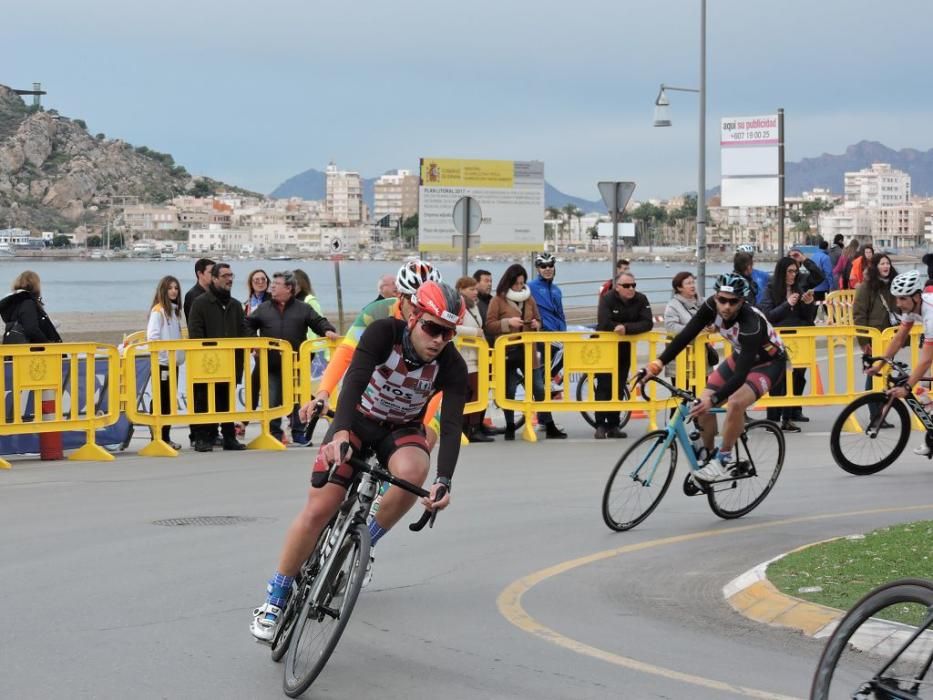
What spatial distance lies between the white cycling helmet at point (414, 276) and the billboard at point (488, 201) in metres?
22.9

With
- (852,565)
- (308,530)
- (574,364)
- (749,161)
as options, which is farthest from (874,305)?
(749,161)

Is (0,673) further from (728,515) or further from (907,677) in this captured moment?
(728,515)

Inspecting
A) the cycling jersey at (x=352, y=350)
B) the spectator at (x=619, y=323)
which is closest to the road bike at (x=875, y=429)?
the spectator at (x=619, y=323)

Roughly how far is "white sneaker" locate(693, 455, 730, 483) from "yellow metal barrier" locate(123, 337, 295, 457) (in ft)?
21.6

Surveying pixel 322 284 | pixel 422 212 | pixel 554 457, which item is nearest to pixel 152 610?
pixel 554 457

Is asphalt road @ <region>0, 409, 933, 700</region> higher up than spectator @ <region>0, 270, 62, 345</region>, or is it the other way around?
spectator @ <region>0, 270, 62, 345</region>

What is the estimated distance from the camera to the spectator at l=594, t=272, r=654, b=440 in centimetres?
1778

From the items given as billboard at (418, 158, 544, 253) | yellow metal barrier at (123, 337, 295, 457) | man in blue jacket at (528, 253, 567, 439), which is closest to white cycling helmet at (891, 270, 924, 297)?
man in blue jacket at (528, 253, 567, 439)

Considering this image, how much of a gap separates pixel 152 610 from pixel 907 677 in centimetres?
480

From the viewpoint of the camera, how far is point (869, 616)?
191 inches

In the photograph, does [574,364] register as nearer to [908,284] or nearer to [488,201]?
[908,284]

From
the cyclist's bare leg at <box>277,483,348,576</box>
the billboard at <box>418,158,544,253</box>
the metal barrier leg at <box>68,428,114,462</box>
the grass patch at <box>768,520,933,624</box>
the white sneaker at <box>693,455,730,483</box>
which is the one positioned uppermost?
the billboard at <box>418,158,544,253</box>

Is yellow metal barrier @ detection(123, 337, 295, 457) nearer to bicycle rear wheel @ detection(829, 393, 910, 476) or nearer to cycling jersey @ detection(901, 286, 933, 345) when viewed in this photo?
bicycle rear wheel @ detection(829, 393, 910, 476)

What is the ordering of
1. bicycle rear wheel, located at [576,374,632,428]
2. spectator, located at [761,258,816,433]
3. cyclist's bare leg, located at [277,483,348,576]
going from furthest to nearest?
spectator, located at [761,258,816,433]
bicycle rear wheel, located at [576,374,632,428]
cyclist's bare leg, located at [277,483,348,576]
